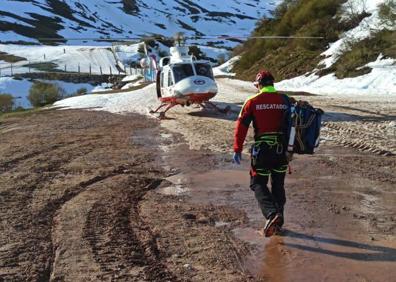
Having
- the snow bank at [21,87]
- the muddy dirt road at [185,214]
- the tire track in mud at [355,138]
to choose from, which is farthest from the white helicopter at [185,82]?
the snow bank at [21,87]

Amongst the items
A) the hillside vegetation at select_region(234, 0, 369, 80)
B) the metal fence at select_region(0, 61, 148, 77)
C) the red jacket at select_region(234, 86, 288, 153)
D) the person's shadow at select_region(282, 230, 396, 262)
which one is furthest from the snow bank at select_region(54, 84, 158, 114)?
the metal fence at select_region(0, 61, 148, 77)

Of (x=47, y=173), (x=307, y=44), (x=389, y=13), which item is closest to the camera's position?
(x=47, y=173)

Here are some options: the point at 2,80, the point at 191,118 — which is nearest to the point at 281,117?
the point at 191,118

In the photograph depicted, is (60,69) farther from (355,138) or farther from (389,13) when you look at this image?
(355,138)

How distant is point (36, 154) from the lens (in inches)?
465

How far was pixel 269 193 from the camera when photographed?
21.3 ft

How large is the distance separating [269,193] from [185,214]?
1296 mm

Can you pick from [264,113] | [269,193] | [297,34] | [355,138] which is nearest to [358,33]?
[297,34]

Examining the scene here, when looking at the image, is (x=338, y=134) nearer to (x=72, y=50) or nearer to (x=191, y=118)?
(x=191, y=118)

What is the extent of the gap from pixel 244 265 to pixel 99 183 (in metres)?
4.03

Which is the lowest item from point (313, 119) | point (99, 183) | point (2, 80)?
point (2, 80)

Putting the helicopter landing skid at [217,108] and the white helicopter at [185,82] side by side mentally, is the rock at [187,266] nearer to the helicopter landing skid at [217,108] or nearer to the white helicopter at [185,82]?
the white helicopter at [185,82]

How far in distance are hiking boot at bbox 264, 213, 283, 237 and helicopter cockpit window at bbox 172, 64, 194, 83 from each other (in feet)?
43.7

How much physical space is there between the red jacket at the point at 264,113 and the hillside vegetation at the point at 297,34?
26.7m
